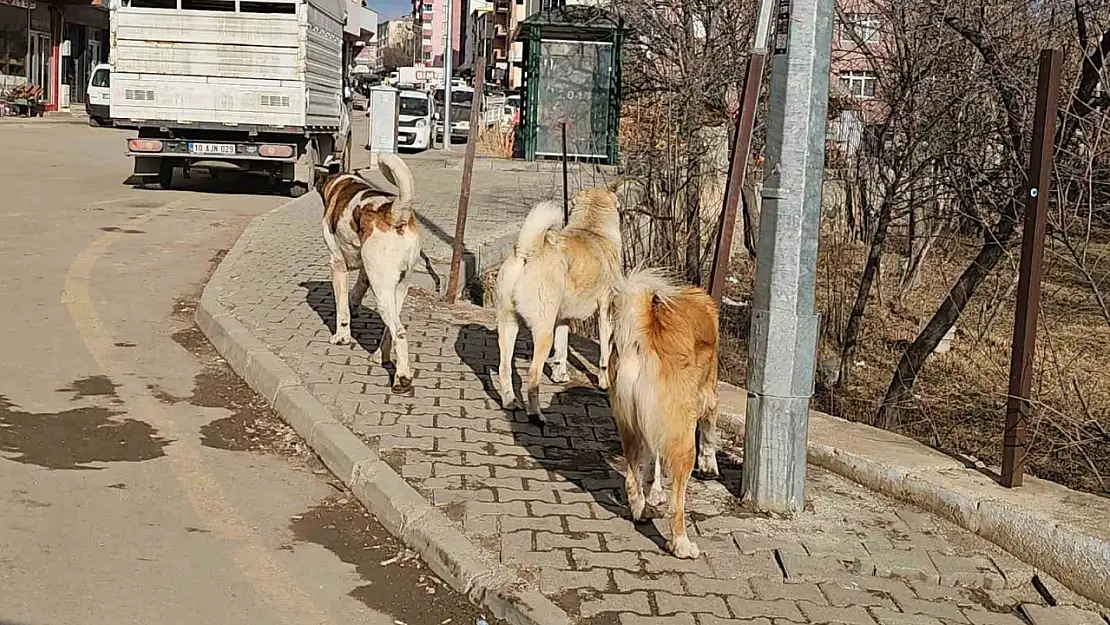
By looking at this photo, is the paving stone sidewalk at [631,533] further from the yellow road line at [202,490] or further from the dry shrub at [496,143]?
the dry shrub at [496,143]

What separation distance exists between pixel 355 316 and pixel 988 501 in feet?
18.8

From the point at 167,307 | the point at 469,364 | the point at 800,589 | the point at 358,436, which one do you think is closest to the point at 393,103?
the point at 167,307

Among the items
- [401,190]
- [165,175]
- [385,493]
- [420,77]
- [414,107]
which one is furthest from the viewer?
[420,77]

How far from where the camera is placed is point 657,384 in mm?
4848

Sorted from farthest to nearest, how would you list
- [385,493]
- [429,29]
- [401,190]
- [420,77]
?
[429,29] < [420,77] < [401,190] < [385,493]

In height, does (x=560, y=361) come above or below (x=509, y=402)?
above

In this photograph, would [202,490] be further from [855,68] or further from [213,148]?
[213,148]

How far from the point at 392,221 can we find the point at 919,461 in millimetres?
3635

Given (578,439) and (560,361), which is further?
(560,361)

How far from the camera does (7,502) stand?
550 cm

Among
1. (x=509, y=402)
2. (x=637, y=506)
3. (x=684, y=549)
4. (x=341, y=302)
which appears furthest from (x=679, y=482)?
(x=341, y=302)

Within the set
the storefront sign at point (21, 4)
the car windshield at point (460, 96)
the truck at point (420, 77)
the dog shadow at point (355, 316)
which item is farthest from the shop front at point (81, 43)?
the dog shadow at point (355, 316)

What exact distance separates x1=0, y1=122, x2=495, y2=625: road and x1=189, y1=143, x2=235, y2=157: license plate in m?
8.08

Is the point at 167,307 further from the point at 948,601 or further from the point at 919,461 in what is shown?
the point at 948,601
